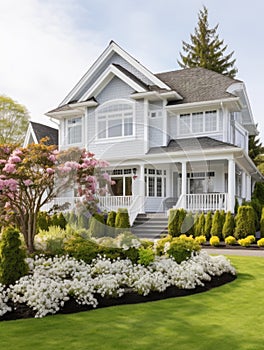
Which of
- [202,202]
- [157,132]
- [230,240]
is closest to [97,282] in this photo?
[230,240]

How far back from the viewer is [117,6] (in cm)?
976

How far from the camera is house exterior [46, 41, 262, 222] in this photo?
2017cm

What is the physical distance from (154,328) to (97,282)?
1753 millimetres

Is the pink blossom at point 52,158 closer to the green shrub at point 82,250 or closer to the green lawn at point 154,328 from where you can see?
the green shrub at point 82,250

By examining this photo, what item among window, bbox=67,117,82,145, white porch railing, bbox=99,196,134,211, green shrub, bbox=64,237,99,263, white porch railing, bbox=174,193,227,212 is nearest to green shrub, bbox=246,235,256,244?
white porch railing, bbox=174,193,227,212

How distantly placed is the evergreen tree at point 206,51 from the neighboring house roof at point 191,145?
21165 mm

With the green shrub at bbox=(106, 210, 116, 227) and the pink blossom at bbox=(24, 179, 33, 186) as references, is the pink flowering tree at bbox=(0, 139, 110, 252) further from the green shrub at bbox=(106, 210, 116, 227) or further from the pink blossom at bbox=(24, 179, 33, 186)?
the green shrub at bbox=(106, 210, 116, 227)

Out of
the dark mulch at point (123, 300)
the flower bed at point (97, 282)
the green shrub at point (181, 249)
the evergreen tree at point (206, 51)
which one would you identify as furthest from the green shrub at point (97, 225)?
the evergreen tree at point (206, 51)

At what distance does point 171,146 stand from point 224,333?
15795mm

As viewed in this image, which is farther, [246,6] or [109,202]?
[109,202]

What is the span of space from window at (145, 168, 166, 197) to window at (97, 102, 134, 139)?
7.75ft

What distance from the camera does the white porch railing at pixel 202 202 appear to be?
18859 mm

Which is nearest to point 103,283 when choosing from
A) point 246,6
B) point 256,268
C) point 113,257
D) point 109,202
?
point 113,257

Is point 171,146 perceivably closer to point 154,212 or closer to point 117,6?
point 154,212
